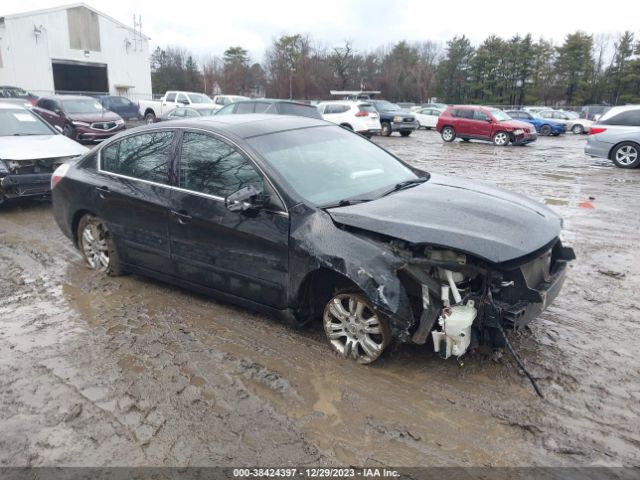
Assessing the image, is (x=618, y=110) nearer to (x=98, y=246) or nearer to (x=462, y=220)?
(x=462, y=220)

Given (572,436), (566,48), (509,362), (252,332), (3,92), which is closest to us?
(572,436)

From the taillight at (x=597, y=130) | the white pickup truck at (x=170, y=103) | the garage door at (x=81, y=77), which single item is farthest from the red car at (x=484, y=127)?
the garage door at (x=81, y=77)

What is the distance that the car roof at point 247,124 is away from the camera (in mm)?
4270

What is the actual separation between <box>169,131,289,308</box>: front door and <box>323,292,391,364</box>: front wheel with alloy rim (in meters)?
0.43

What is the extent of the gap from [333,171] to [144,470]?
259 cm

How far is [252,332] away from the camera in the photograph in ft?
13.4

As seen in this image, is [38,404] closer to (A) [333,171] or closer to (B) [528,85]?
(A) [333,171]

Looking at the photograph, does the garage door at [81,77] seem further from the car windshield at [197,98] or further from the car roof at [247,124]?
the car roof at [247,124]

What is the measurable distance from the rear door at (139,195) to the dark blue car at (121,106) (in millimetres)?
25414

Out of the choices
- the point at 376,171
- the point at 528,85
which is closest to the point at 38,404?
the point at 376,171

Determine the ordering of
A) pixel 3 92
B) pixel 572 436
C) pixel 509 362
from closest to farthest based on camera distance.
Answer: pixel 572 436 < pixel 509 362 < pixel 3 92

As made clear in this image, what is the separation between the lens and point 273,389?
131 inches

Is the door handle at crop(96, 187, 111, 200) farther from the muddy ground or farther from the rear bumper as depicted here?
the rear bumper

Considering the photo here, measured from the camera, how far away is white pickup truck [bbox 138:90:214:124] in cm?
2528
